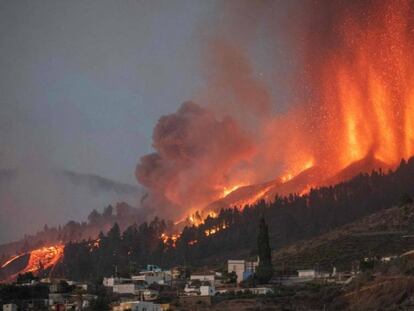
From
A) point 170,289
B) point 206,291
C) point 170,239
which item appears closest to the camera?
point 206,291

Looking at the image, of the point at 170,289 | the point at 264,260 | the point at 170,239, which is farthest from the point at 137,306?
the point at 170,239

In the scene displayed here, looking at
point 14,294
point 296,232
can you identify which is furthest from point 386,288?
point 296,232

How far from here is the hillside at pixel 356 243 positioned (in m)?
118

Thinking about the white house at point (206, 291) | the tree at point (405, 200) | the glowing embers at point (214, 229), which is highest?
the glowing embers at point (214, 229)

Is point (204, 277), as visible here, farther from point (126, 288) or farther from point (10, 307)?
point (10, 307)

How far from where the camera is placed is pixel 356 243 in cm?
12575

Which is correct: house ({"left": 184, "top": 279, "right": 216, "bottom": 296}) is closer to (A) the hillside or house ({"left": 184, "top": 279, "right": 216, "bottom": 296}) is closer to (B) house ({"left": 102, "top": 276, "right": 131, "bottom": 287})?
(B) house ({"left": 102, "top": 276, "right": 131, "bottom": 287})

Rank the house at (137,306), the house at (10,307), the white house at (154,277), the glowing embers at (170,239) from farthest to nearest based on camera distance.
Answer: the glowing embers at (170,239) < the white house at (154,277) < the house at (10,307) < the house at (137,306)

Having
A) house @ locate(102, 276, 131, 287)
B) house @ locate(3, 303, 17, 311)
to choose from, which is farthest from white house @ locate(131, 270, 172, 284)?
house @ locate(3, 303, 17, 311)

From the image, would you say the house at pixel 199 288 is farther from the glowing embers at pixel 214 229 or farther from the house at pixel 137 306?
the glowing embers at pixel 214 229

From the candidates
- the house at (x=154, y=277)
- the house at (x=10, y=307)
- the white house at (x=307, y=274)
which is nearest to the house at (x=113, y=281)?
the house at (x=154, y=277)

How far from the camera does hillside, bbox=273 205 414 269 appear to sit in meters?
118

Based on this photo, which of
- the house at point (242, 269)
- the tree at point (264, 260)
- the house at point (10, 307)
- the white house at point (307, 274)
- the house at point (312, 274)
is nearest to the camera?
the house at point (10, 307)

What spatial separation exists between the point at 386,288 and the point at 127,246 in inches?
3913
